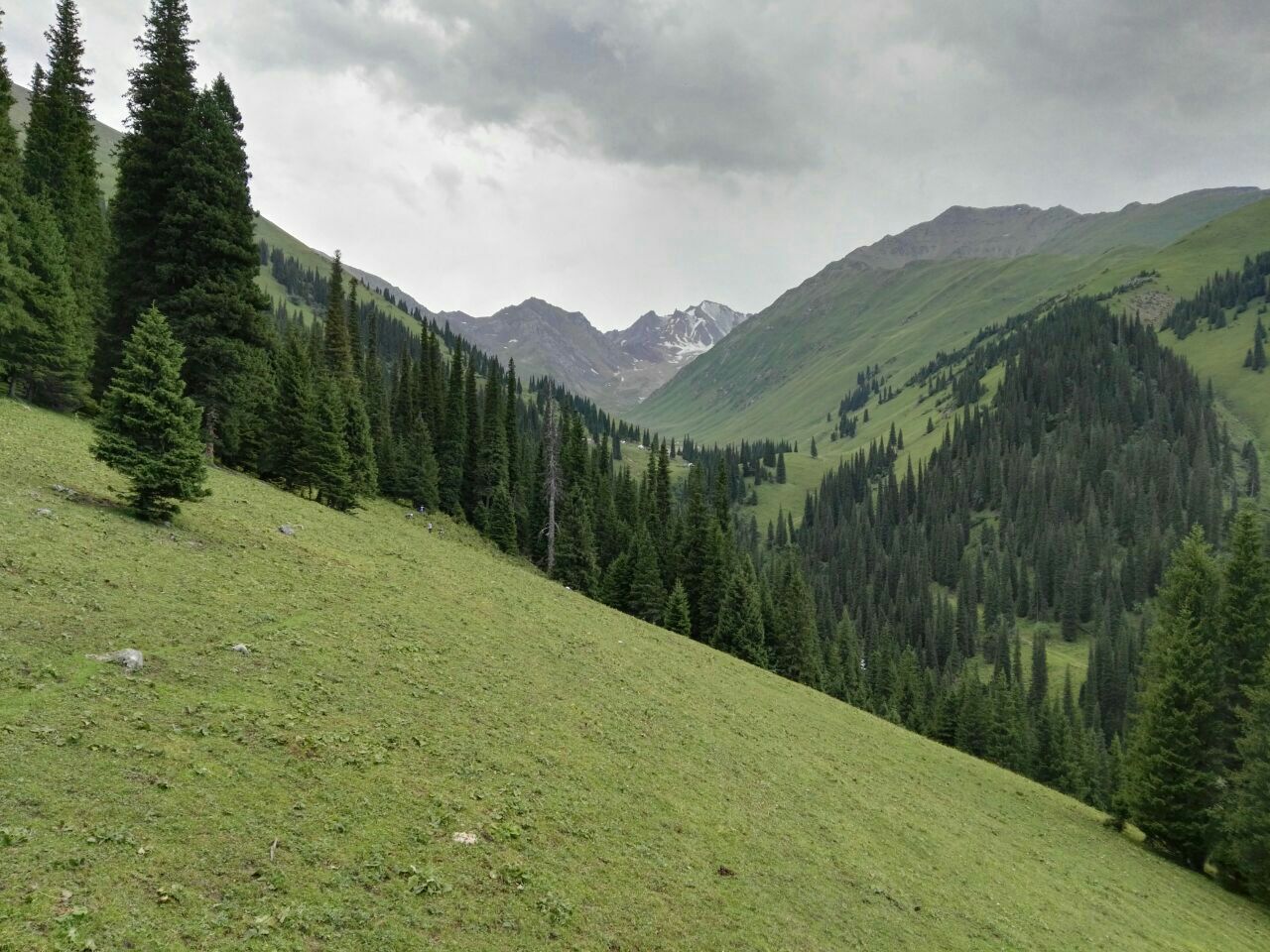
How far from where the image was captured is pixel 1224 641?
36.7 m

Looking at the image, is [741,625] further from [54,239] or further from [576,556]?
[54,239]

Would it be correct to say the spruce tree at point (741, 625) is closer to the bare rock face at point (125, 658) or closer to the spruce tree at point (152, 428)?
the spruce tree at point (152, 428)

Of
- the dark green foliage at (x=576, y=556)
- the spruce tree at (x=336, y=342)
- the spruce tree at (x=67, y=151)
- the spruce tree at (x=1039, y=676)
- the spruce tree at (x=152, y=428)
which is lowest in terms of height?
the spruce tree at (x=1039, y=676)

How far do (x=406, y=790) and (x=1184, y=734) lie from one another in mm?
41881

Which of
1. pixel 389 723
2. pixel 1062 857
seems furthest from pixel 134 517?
pixel 1062 857

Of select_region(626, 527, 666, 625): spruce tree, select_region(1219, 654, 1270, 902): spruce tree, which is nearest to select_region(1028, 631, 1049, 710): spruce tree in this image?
select_region(626, 527, 666, 625): spruce tree

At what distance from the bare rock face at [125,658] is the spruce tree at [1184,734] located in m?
46.4

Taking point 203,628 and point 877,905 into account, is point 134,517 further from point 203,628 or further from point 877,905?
point 877,905

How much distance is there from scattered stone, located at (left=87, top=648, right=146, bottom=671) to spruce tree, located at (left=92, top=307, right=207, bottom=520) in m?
11.3

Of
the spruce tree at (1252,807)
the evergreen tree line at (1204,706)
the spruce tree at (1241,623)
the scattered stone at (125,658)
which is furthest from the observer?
the spruce tree at (1241,623)

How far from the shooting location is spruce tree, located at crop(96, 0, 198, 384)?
36.3m

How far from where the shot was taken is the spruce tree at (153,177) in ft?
119

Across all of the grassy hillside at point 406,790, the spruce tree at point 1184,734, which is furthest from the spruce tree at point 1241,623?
the grassy hillside at point 406,790

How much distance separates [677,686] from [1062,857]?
17.9 m
